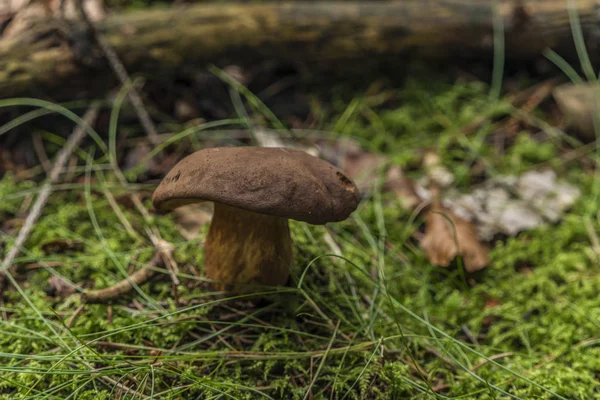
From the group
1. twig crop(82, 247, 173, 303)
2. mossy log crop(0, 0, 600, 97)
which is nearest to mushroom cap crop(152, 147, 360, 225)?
twig crop(82, 247, 173, 303)

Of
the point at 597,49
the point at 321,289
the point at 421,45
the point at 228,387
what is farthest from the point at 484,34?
the point at 228,387

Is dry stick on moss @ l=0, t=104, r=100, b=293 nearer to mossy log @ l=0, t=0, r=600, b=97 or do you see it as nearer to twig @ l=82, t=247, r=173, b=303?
mossy log @ l=0, t=0, r=600, b=97

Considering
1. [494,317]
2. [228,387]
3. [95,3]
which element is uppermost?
[95,3]

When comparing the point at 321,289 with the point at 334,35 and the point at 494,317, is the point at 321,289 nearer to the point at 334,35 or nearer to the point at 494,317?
the point at 494,317

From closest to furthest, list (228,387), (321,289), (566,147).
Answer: (228,387), (321,289), (566,147)

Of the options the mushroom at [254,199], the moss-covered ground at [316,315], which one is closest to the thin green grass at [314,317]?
the moss-covered ground at [316,315]

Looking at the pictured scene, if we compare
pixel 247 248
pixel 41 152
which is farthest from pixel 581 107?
pixel 41 152

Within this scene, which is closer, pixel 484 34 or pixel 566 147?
pixel 566 147
